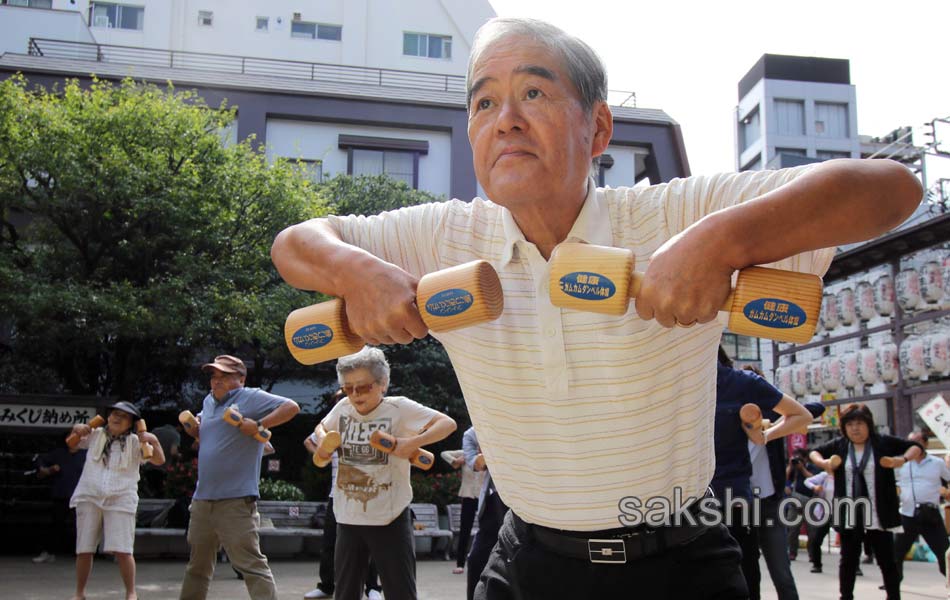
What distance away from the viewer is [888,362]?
15398 mm

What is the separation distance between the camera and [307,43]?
29.7 m

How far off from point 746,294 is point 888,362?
15.9 m

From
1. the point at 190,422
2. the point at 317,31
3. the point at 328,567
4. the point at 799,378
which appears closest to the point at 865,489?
the point at 328,567

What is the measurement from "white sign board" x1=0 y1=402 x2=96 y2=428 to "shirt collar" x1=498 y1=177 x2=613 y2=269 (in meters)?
11.3

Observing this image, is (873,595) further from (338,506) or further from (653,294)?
(653,294)

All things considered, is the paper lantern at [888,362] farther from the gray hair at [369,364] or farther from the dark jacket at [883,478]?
the gray hair at [369,364]

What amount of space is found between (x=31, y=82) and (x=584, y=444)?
23.4 metres

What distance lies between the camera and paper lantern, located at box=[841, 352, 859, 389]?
16516 millimetres

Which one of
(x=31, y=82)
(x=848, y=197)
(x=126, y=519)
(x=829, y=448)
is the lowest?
(x=126, y=519)

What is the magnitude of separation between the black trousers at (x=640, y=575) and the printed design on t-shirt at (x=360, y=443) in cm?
383

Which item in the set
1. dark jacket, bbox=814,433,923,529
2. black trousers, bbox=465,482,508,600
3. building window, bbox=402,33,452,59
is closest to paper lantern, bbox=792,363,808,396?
dark jacket, bbox=814,433,923,529

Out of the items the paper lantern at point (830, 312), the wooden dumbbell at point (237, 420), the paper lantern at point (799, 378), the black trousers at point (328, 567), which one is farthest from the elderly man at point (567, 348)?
the paper lantern at point (799, 378)

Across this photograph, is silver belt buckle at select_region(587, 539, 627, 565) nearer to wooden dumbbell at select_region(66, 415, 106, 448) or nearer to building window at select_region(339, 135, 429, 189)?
wooden dumbbell at select_region(66, 415, 106, 448)

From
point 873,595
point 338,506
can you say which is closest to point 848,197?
point 338,506
